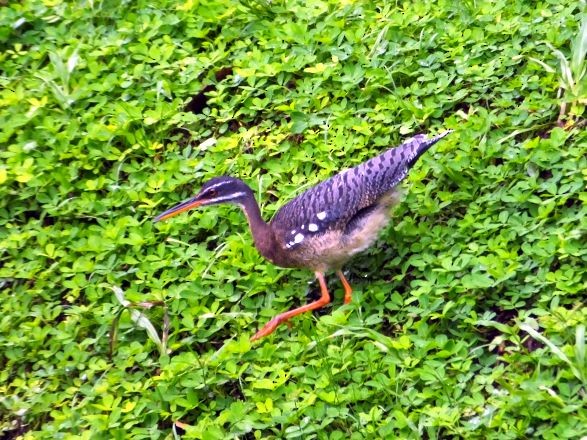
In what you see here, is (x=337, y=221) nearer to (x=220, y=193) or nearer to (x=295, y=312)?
(x=295, y=312)

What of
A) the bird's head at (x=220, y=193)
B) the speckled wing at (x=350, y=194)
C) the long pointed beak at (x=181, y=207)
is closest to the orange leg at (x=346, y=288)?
the speckled wing at (x=350, y=194)

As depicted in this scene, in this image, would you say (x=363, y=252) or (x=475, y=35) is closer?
(x=363, y=252)

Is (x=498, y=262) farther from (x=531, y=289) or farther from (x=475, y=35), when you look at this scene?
(x=475, y=35)

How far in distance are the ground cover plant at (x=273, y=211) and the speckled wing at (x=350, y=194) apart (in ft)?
1.38

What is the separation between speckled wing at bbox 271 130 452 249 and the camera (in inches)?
272

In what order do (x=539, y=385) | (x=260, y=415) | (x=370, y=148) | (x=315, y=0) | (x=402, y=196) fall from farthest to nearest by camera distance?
(x=315, y=0)
(x=370, y=148)
(x=402, y=196)
(x=260, y=415)
(x=539, y=385)

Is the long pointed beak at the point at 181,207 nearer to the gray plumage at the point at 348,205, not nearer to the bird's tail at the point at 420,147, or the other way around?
the gray plumage at the point at 348,205

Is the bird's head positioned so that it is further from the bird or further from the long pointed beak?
the bird

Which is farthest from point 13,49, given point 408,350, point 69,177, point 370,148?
point 408,350

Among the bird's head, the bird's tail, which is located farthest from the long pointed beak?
the bird's tail

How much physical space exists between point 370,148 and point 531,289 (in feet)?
6.42

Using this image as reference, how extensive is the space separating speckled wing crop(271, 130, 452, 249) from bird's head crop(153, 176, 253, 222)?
403mm

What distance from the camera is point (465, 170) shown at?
735 centimetres

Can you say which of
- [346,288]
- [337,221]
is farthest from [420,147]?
[346,288]
